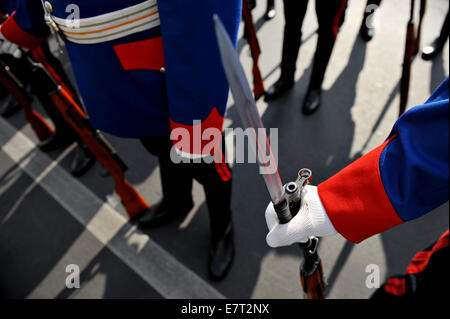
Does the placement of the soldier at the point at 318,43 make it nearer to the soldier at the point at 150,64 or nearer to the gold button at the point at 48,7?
the soldier at the point at 150,64

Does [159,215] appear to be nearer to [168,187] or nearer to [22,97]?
[168,187]

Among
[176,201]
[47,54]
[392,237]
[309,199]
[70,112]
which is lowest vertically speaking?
[392,237]

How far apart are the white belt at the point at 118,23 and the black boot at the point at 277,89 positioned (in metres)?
1.33

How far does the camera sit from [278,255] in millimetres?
1566

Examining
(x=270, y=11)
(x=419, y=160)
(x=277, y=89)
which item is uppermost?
(x=419, y=160)

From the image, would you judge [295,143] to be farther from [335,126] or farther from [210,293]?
[210,293]

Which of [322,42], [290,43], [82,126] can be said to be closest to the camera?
[82,126]

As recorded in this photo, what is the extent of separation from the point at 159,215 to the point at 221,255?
36 cm

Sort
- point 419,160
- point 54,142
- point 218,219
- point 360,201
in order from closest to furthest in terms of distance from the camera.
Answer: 1. point 419,160
2. point 360,201
3. point 218,219
4. point 54,142

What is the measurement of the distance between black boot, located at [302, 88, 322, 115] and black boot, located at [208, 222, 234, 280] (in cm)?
89

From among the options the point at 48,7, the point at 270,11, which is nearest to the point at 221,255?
the point at 48,7

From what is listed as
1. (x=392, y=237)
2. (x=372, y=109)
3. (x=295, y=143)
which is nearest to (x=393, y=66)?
(x=372, y=109)

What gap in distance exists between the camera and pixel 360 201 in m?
0.72

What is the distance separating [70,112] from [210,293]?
3.22 ft
